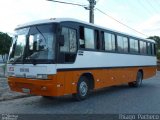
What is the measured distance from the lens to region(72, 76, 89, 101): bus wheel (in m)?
11.7

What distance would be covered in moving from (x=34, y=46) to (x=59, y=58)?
3.44 feet

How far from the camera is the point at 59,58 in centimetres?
1048

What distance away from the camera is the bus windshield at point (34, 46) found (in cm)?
1045

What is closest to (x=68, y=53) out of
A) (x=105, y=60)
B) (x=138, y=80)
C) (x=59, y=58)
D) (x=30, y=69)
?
(x=59, y=58)

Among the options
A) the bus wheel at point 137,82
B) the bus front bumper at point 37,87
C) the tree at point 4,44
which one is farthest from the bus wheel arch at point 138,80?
the tree at point 4,44

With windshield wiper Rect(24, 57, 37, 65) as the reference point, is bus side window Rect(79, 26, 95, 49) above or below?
above

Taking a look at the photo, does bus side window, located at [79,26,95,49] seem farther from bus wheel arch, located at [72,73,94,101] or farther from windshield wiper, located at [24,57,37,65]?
windshield wiper, located at [24,57,37,65]

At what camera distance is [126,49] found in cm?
1659

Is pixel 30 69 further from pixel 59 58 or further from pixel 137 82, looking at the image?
pixel 137 82

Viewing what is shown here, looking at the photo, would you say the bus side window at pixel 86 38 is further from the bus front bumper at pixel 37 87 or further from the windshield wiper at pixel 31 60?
the bus front bumper at pixel 37 87

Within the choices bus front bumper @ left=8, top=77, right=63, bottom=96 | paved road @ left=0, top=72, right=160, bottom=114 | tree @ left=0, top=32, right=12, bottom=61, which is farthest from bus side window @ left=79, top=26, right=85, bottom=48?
tree @ left=0, top=32, right=12, bottom=61

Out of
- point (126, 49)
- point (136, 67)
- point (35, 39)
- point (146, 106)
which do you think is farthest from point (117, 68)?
point (35, 39)

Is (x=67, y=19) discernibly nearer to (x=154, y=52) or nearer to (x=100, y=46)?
(x=100, y=46)

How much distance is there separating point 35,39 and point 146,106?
4.63m
